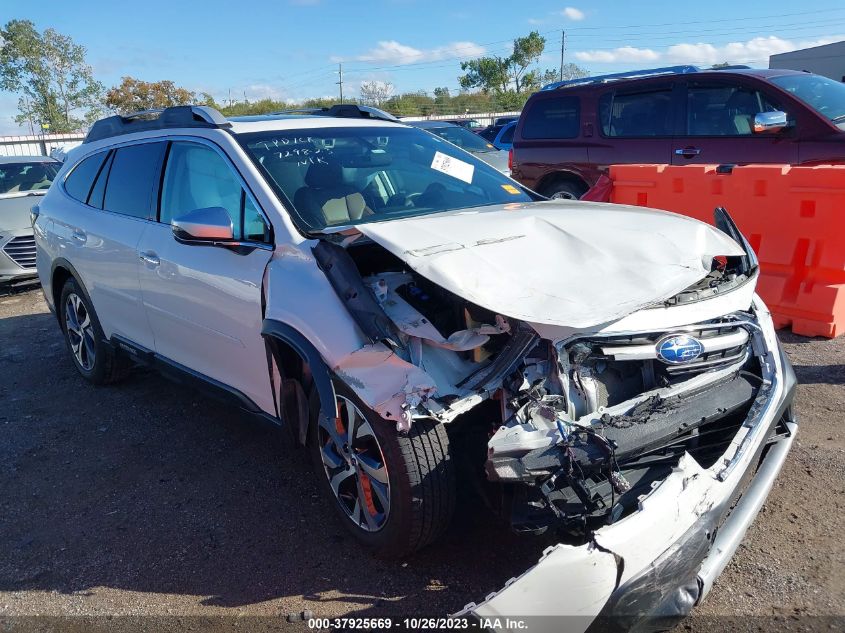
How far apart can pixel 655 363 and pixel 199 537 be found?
2194 millimetres

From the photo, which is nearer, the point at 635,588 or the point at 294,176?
the point at 635,588

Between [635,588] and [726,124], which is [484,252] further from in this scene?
[726,124]

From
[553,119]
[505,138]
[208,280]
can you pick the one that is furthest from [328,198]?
[505,138]

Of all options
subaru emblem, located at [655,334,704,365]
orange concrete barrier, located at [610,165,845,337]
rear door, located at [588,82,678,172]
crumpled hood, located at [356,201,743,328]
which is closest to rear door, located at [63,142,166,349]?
crumpled hood, located at [356,201,743,328]

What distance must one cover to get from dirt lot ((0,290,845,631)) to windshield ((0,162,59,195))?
22.0ft

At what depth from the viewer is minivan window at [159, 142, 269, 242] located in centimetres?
343

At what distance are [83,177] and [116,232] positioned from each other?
105cm

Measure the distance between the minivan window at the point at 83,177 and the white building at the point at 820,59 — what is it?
39.1 meters

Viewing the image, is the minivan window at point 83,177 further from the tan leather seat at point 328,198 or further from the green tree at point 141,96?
the green tree at point 141,96

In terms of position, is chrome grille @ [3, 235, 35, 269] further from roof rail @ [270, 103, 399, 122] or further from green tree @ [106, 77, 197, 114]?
green tree @ [106, 77, 197, 114]

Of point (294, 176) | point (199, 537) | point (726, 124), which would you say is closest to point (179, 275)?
point (294, 176)

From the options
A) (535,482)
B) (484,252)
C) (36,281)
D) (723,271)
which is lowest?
(36,281)

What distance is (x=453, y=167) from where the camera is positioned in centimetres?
415

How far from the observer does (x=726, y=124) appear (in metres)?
7.36
